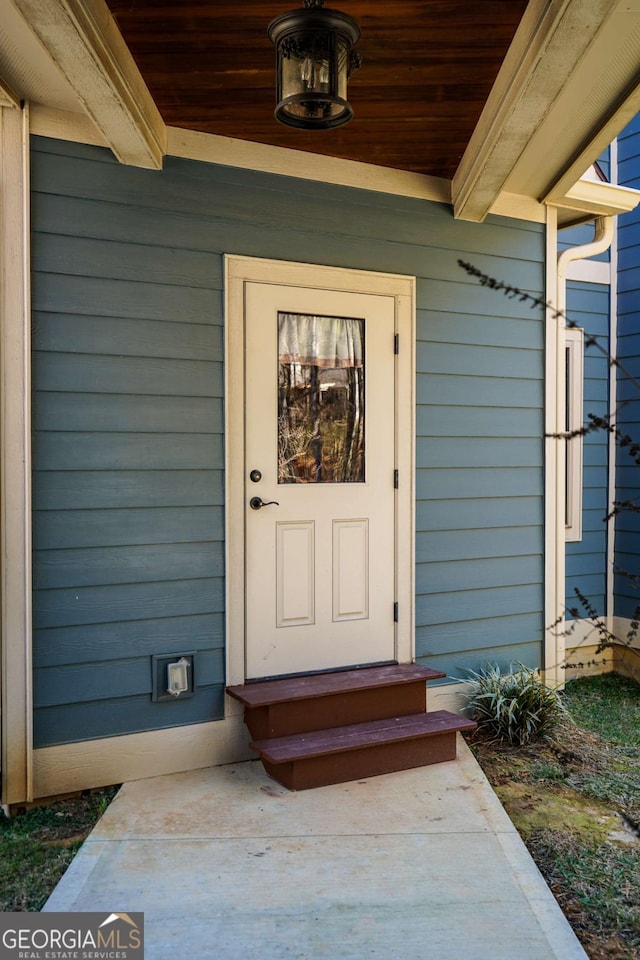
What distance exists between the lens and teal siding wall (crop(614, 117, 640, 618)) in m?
4.67

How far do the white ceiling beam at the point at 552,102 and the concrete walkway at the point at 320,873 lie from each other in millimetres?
2700

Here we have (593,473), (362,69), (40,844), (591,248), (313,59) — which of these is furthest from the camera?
(593,473)

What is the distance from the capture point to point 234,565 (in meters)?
3.07

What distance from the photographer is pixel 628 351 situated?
473 centimetres

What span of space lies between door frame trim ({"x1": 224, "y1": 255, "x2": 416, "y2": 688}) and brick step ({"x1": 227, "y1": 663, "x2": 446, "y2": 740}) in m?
0.16

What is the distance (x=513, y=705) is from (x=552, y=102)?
265cm

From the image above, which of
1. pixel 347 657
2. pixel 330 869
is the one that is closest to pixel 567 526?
pixel 347 657

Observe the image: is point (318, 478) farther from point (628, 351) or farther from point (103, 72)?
point (628, 351)

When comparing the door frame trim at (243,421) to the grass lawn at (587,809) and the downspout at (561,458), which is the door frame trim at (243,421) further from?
the downspout at (561,458)

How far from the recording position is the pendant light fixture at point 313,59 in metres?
2.11

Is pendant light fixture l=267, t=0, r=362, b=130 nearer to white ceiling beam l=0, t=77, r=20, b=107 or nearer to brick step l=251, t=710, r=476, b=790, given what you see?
white ceiling beam l=0, t=77, r=20, b=107

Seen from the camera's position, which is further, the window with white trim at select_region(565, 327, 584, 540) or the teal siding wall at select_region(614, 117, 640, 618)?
the window with white trim at select_region(565, 327, 584, 540)

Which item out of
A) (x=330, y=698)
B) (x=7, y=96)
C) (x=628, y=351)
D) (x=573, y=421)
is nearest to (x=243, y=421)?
(x=330, y=698)

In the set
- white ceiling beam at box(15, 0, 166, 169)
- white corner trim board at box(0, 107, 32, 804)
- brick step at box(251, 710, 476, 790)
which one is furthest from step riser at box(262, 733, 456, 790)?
white ceiling beam at box(15, 0, 166, 169)
